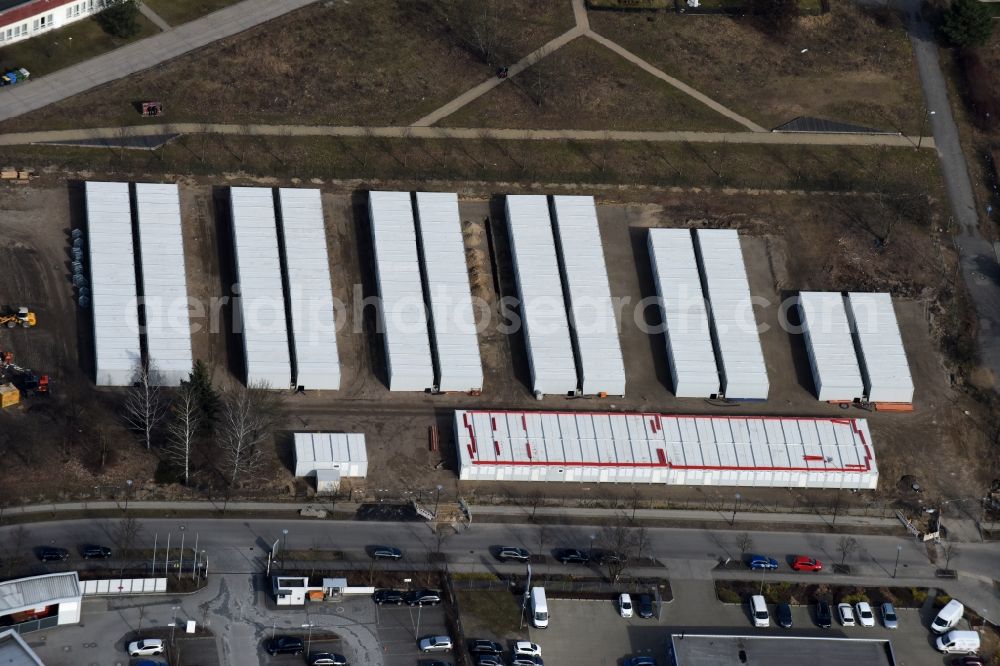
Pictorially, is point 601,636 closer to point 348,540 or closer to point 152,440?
point 348,540

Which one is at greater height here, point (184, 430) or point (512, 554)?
point (184, 430)

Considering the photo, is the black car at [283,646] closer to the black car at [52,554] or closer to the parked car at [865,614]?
the black car at [52,554]

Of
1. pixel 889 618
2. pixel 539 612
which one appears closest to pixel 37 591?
pixel 539 612

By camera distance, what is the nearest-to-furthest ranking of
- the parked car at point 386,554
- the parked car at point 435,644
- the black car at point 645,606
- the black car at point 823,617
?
the parked car at point 435,644
the black car at point 645,606
the parked car at point 386,554
the black car at point 823,617

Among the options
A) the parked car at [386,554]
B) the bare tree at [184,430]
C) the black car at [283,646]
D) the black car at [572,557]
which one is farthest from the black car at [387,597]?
the bare tree at [184,430]

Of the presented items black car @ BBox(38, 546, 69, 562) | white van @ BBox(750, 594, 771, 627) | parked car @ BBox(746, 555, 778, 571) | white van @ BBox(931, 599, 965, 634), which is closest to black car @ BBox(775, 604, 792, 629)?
white van @ BBox(750, 594, 771, 627)

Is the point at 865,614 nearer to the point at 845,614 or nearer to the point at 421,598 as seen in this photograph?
the point at 845,614
